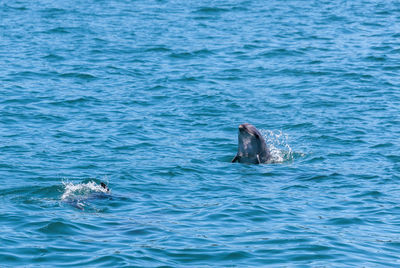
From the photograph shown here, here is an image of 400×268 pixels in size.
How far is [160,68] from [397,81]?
8.84 meters

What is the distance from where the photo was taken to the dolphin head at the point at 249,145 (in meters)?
18.5

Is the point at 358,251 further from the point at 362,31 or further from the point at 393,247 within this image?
the point at 362,31

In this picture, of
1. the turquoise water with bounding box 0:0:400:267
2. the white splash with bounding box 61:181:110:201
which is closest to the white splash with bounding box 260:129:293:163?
the turquoise water with bounding box 0:0:400:267

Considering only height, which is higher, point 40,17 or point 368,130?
point 40,17

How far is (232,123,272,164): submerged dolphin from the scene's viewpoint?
18484 mm

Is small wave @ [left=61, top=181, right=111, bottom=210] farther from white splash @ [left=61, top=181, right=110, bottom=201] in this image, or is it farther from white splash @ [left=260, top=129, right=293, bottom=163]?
white splash @ [left=260, top=129, right=293, bottom=163]

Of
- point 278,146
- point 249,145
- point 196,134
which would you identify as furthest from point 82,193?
point 278,146

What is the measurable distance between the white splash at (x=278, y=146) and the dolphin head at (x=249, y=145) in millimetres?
542

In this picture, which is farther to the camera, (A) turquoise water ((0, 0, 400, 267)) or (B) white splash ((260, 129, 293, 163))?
(B) white splash ((260, 129, 293, 163))

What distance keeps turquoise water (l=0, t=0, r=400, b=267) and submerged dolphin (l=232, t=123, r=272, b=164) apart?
0.38 meters

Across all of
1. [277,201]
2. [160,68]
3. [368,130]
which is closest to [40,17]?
[160,68]

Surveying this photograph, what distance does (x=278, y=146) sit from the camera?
20422 millimetres

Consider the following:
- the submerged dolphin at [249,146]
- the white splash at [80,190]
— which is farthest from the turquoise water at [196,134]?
the submerged dolphin at [249,146]

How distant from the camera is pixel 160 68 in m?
28.1
